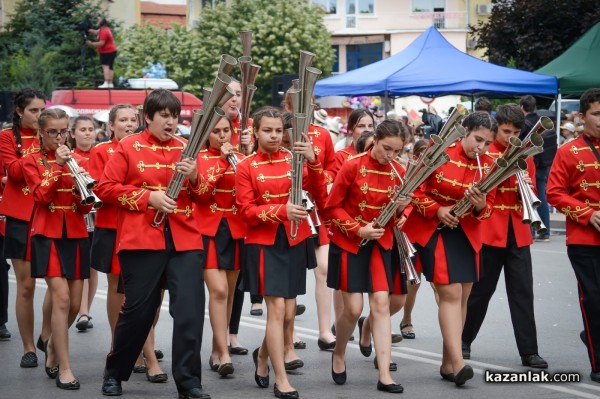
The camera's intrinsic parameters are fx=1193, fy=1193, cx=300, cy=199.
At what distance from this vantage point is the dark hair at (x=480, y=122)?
8516 millimetres

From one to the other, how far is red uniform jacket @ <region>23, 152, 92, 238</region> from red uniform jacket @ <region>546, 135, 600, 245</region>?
3.47m

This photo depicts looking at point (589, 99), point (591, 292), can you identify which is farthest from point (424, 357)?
point (589, 99)

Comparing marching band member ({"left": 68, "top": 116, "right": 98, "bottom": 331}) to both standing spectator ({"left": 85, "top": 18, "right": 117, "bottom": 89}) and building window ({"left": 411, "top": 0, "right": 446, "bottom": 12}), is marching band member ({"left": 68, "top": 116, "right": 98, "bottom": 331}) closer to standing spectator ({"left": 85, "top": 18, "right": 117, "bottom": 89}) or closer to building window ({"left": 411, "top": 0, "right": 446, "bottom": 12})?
standing spectator ({"left": 85, "top": 18, "right": 117, "bottom": 89})

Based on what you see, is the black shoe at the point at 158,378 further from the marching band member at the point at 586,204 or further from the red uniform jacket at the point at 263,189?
the marching band member at the point at 586,204

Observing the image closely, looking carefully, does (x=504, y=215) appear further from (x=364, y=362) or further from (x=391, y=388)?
(x=391, y=388)

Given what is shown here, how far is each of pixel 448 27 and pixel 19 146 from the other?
52445mm

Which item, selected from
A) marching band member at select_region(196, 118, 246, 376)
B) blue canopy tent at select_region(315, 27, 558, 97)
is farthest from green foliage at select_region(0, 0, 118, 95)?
marching band member at select_region(196, 118, 246, 376)

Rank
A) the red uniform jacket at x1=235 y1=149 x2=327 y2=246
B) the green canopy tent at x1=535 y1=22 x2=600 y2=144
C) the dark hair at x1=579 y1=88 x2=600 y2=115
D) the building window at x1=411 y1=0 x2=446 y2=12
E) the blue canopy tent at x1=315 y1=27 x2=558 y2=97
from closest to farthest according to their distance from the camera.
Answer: the red uniform jacket at x1=235 y1=149 x2=327 y2=246
the dark hair at x1=579 y1=88 x2=600 y2=115
the blue canopy tent at x1=315 y1=27 x2=558 y2=97
the green canopy tent at x1=535 y1=22 x2=600 y2=144
the building window at x1=411 y1=0 x2=446 y2=12

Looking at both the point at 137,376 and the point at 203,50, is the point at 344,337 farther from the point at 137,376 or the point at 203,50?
the point at 203,50

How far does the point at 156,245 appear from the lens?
25.5 feet

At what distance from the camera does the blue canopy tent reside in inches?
827

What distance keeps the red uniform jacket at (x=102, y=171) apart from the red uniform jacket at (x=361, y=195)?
5.84 feet

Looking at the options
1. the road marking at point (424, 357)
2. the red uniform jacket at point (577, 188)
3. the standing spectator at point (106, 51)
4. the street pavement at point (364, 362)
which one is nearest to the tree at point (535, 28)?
the standing spectator at point (106, 51)

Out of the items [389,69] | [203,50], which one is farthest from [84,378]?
[203,50]
